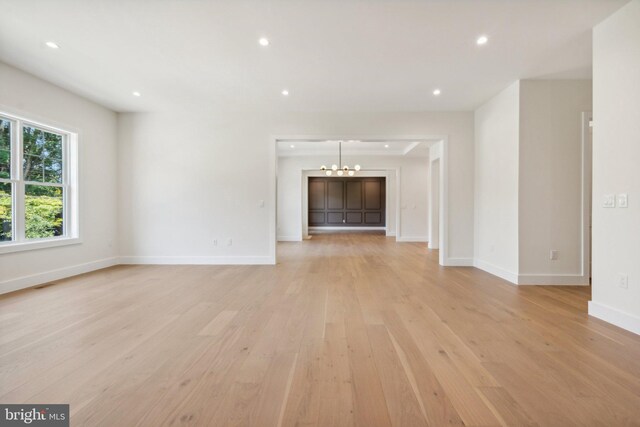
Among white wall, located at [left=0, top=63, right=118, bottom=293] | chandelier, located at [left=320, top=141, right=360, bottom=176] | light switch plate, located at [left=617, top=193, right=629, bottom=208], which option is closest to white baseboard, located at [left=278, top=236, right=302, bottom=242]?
chandelier, located at [left=320, top=141, right=360, bottom=176]

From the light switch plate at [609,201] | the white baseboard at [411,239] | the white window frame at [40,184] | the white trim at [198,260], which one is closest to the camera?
the light switch plate at [609,201]

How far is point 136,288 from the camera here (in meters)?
3.77

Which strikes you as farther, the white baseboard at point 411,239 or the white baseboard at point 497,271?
the white baseboard at point 411,239

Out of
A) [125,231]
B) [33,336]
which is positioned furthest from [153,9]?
[125,231]

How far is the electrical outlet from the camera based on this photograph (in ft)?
8.28

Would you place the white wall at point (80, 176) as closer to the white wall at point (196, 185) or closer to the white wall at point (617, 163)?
the white wall at point (196, 185)

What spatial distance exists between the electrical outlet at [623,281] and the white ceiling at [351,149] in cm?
595

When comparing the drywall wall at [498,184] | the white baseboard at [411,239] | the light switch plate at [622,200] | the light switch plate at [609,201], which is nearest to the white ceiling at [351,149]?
the white baseboard at [411,239]

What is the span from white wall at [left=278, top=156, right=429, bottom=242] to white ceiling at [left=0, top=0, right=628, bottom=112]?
182 inches

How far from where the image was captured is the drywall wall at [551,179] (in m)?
3.93

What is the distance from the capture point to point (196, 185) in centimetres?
544

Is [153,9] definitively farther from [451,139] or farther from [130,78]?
[451,139]

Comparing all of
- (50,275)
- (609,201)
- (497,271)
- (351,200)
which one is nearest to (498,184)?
(497,271)

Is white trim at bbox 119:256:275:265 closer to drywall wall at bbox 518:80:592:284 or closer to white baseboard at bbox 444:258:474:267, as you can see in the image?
white baseboard at bbox 444:258:474:267
